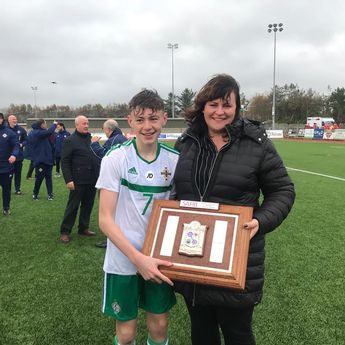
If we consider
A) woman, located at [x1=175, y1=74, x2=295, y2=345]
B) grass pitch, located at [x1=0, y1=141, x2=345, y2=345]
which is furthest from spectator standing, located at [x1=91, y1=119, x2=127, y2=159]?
woman, located at [x1=175, y1=74, x2=295, y2=345]

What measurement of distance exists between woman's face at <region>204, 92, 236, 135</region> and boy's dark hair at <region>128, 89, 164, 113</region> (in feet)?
1.03

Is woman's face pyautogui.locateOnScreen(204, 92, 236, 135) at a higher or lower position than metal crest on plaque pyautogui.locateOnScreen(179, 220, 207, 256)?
higher

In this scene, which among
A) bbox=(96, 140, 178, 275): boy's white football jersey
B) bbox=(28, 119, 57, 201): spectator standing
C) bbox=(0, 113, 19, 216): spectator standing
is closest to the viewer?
bbox=(96, 140, 178, 275): boy's white football jersey

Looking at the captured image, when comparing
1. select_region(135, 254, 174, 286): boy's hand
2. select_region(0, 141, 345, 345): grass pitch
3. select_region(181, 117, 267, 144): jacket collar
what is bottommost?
select_region(0, 141, 345, 345): grass pitch

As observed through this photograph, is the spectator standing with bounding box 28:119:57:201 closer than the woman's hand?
No

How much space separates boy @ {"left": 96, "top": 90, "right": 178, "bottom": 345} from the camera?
231 cm

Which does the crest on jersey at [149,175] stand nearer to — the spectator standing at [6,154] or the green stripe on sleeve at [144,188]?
the green stripe on sleeve at [144,188]

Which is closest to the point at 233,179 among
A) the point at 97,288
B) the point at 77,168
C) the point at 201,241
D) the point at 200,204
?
the point at 200,204

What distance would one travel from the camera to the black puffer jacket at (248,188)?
2.17 m

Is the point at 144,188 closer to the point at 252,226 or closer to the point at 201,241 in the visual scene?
the point at 201,241

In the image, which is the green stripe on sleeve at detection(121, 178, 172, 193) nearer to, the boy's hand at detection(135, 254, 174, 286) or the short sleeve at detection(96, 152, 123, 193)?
the short sleeve at detection(96, 152, 123, 193)

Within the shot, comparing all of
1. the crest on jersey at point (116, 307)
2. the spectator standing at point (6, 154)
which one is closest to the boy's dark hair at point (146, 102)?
the crest on jersey at point (116, 307)

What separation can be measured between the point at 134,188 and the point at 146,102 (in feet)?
1.71

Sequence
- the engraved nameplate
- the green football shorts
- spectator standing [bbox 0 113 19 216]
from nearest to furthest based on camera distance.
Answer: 1. the engraved nameplate
2. the green football shorts
3. spectator standing [bbox 0 113 19 216]
